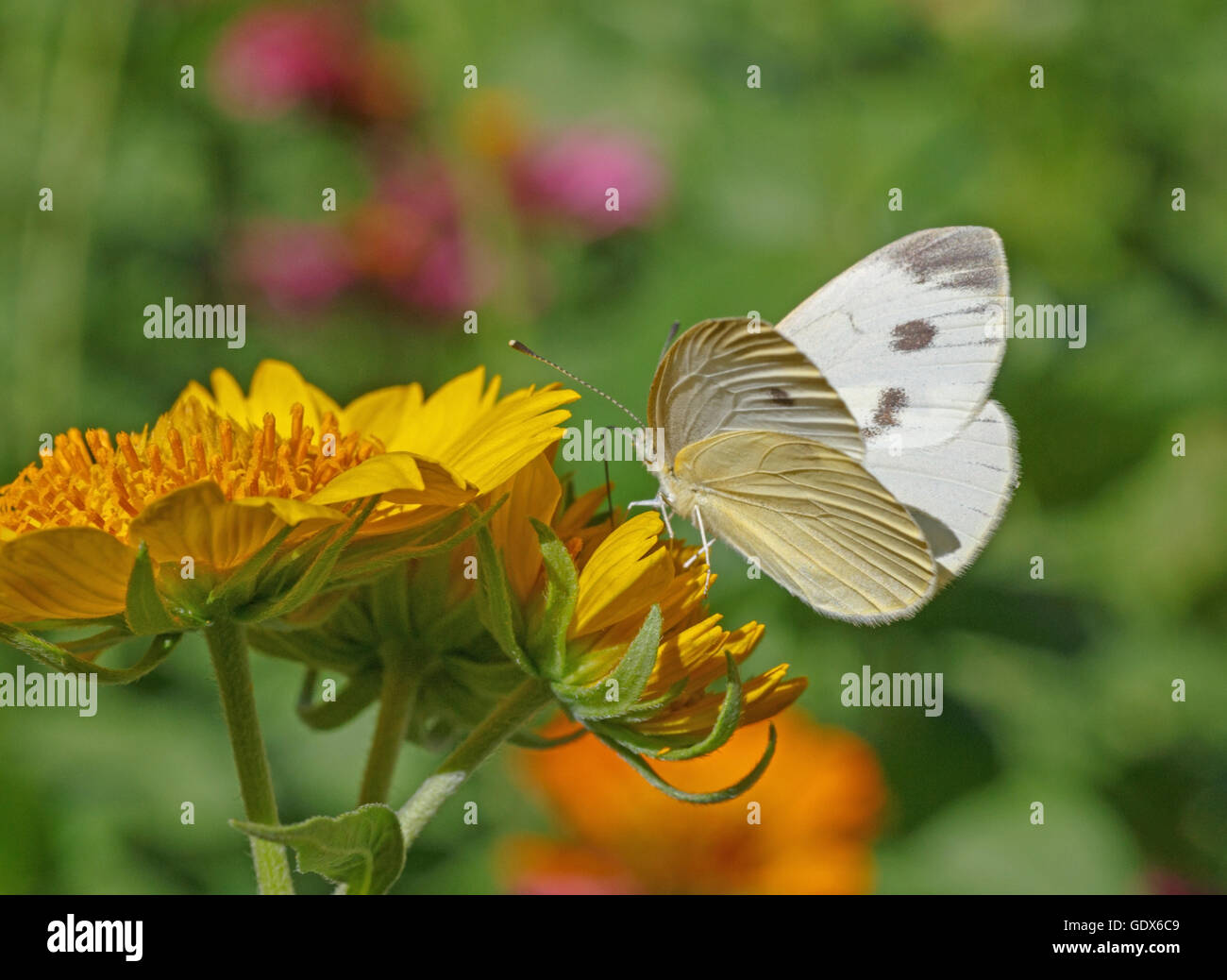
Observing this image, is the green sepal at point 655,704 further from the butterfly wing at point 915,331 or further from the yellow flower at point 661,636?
the butterfly wing at point 915,331

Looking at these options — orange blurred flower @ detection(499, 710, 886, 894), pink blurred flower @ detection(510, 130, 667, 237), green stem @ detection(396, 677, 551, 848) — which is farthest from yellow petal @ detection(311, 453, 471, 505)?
pink blurred flower @ detection(510, 130, 667, 237)

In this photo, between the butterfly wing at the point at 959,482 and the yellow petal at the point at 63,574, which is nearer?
the yellow petal at the point at 63,574

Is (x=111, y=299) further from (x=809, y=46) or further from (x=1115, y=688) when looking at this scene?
(x=1115, y=688)

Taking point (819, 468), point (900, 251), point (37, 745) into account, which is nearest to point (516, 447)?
point (819, 468)

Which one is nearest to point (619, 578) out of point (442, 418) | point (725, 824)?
point (442, 418)

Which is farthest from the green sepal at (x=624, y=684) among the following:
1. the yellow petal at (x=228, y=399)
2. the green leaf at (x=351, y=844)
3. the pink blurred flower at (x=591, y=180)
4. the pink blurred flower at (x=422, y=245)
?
the pink blurred flower at (x=591, y=180)

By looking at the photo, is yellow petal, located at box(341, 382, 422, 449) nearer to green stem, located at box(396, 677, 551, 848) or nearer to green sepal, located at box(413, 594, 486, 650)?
green sepal, located at box(413, 594, 486, 650)

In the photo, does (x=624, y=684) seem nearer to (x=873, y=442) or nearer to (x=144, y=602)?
(x=144, y=602)
